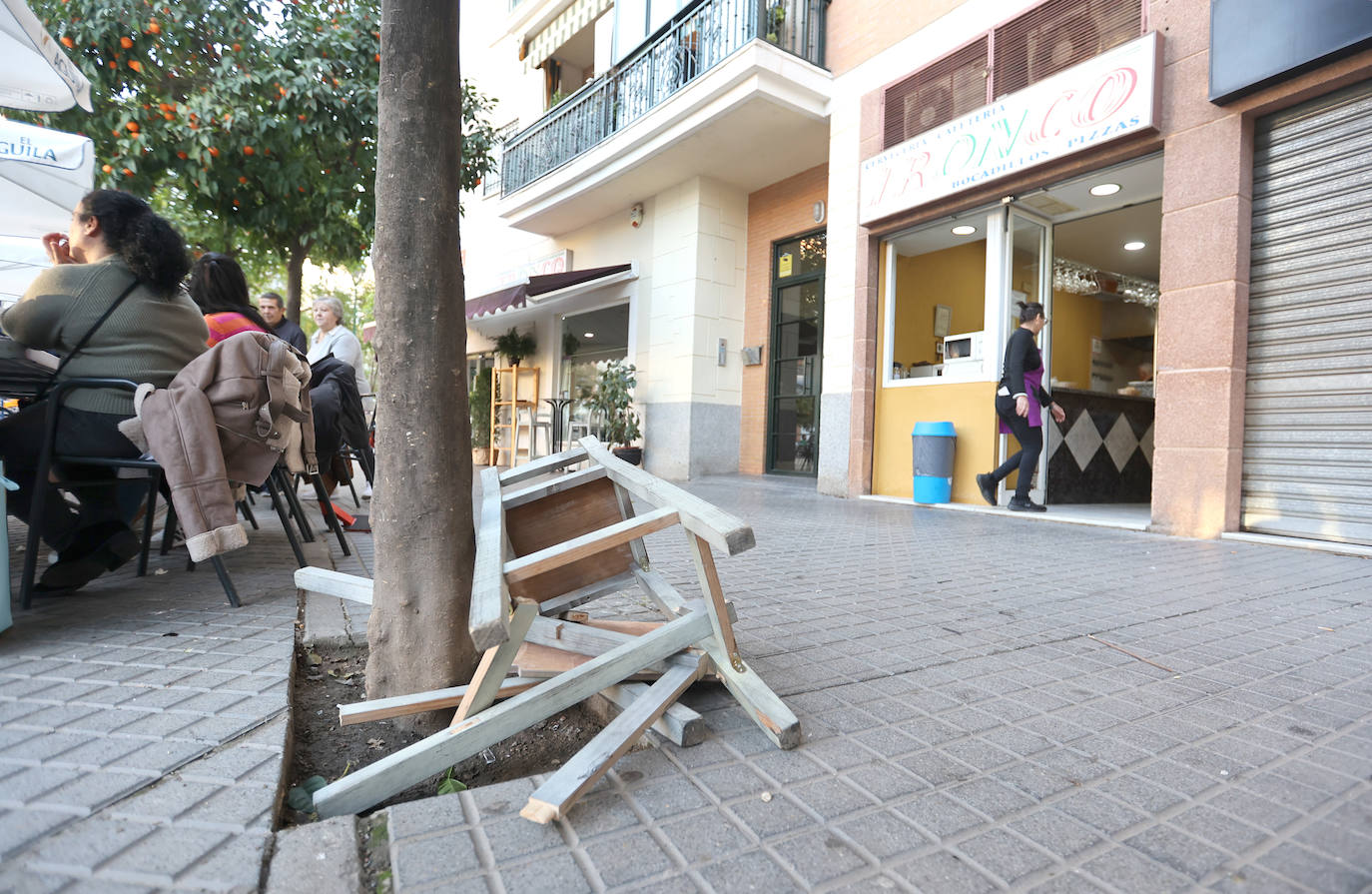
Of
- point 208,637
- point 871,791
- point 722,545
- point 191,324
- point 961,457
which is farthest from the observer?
point 961,457

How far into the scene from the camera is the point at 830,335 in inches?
344

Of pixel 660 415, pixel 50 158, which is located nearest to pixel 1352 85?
pixel 660 415

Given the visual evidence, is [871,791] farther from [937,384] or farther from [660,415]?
[660,415]

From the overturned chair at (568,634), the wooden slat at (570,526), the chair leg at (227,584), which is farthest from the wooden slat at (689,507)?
the chair leg at (227,584)

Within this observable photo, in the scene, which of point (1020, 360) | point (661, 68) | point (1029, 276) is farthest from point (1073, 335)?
point (661, 68)

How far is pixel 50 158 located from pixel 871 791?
715cm

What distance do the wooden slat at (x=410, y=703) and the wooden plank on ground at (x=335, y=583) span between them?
483 mm

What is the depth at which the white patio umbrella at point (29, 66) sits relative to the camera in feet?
14.1

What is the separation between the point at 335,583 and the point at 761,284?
959 centimetres

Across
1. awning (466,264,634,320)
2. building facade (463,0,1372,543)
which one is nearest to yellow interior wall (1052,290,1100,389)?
building facade (463,0,1372,543)

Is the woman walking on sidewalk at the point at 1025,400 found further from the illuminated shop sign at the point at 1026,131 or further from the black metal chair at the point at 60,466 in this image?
the black metal chair at the point at 60,466

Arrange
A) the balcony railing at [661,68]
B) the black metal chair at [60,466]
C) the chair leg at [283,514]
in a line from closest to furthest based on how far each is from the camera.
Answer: the black metal chair at [60,466]
the chair leg at [283,514]
the balcony railing at [661,68]

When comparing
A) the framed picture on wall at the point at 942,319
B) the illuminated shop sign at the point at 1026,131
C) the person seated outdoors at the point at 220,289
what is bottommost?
the person seated outdoors at the point at 220,289

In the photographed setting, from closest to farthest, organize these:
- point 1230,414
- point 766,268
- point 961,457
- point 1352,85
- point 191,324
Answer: point 191,324, point 1352,85, point 1230,414, point 961,457, point 766,268
